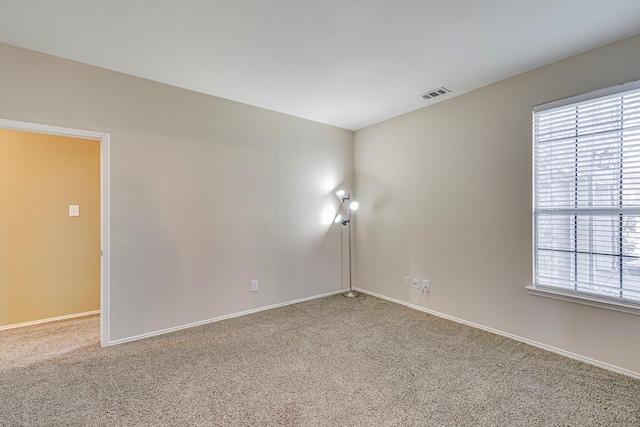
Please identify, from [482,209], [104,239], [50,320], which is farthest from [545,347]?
[50,320]

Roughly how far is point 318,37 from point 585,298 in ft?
9.59

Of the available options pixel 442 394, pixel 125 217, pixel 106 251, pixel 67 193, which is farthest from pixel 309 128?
pixel 442 394

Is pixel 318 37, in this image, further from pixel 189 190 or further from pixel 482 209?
pixel 482 209

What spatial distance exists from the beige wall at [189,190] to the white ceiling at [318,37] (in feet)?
0.83

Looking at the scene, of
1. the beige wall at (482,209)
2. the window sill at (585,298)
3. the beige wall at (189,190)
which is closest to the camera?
the window sill at (585,298)

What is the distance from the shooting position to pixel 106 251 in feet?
8.41

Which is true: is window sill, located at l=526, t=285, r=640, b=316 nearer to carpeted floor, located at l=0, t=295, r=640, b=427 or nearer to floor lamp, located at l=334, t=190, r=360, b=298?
carpeted floor, located at l=0, t=295, r=640, b=427

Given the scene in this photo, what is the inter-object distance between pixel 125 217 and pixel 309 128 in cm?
243

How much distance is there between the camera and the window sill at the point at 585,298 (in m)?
2.07

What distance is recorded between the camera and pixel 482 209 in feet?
9.59

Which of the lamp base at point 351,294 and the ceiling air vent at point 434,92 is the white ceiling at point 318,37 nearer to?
the ceiling air vent at point 434,92

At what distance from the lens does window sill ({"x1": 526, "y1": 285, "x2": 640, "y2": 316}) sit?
2.07 metres

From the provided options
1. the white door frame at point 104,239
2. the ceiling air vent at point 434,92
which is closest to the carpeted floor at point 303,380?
the white door frame at point 104,239

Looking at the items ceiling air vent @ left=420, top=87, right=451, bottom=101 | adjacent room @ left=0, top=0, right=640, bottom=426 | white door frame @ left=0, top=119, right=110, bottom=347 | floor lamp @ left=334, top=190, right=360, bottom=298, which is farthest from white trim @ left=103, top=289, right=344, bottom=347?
ceiling air vent @ left=420, top=87, right=451, bottom=101
